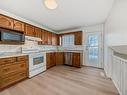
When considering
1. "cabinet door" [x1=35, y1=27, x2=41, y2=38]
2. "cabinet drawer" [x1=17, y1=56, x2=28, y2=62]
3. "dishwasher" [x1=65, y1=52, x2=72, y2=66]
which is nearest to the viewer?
"cabinet drawer" [x1=17, y1=56, x2=28, y2=62]

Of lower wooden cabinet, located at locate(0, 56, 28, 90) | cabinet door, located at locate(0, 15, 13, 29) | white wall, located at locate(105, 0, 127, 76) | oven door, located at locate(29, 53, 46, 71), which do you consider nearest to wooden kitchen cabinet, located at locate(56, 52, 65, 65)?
oven door, located at locate(29, 53, 46, 71)

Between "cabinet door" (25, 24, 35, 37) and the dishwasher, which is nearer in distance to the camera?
"cabinet door" (25, 24, 35, 37)

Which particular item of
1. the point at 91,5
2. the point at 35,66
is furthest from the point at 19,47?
the point at 91,5

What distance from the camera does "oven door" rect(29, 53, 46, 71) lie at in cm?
315

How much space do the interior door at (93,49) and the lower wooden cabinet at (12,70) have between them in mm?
3148

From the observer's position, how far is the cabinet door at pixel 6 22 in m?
2.33

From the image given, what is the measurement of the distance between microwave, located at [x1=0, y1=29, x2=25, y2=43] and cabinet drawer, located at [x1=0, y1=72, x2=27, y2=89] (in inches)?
40.2

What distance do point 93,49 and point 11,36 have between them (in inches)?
146

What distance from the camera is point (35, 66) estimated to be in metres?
3.34

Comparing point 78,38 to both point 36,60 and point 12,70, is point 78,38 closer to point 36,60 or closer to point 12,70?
point 36,60

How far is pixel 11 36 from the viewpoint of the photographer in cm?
252

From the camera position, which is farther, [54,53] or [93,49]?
[54,53]

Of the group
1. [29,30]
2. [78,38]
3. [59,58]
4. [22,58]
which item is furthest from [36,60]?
[78,38]

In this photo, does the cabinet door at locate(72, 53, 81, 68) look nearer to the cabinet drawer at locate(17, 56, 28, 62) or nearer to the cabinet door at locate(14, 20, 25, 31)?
the cabinet drawer at locate(17, 56, 28, 62)
